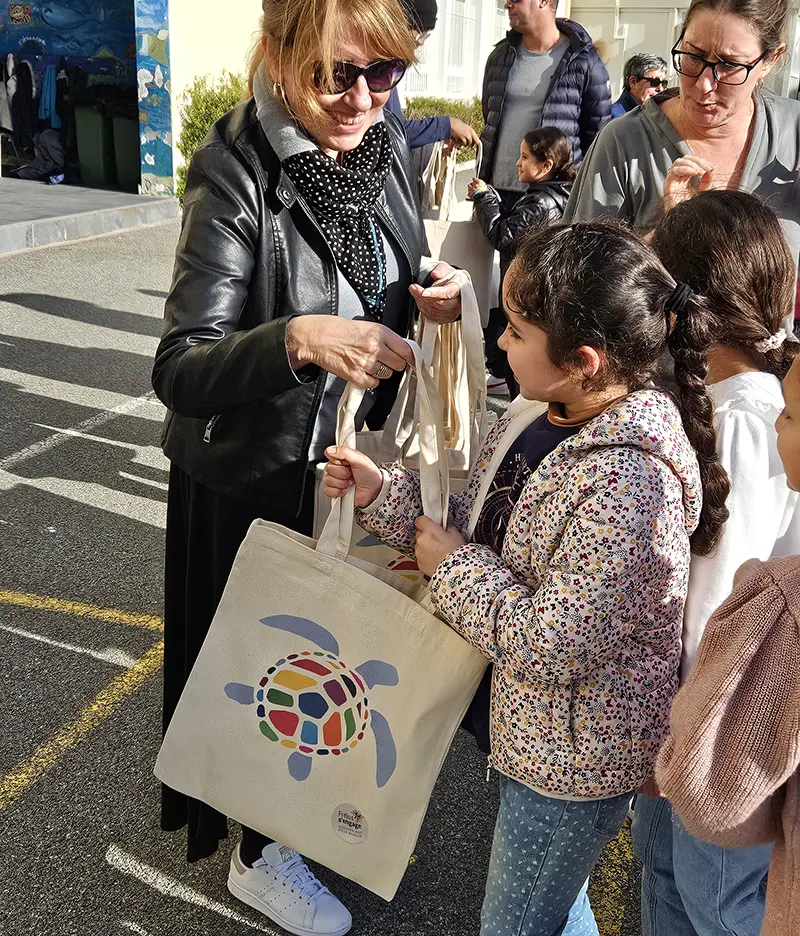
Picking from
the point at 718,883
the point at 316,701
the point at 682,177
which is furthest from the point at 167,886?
the point at 682,177

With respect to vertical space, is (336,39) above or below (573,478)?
above

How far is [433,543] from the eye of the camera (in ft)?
5.78

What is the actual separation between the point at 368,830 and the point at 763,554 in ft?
2.87

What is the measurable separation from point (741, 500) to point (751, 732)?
713 millimetres

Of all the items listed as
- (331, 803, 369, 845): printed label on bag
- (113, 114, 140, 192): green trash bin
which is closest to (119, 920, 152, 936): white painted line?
(331, 803, 369, 845): printed label on bag

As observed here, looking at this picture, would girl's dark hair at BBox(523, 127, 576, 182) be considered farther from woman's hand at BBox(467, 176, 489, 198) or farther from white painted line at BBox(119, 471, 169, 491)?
white painted line at BBox(119, 471, 169, 491)

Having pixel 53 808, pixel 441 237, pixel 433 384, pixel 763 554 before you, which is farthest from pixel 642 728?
pixel 441 237

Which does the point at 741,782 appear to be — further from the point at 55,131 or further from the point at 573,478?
the point at 55,131

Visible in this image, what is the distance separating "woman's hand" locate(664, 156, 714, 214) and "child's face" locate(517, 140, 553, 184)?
8.54ft

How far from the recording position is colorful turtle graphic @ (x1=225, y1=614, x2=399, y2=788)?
177cm

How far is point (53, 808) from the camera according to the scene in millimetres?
2580

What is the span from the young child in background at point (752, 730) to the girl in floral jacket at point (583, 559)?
31cm

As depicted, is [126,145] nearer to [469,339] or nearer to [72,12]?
[72,12]

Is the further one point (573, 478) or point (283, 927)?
point (283, 927)
